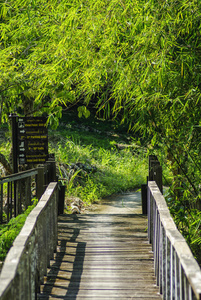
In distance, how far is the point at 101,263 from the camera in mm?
4832

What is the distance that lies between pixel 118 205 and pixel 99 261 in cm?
533

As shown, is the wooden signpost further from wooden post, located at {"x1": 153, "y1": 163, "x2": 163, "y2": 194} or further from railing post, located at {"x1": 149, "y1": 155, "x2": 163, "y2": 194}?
wooden post, located at {"x1": 153, "y1": 163, "x2": 163, "y2": 194}

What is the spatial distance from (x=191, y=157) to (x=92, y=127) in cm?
1533

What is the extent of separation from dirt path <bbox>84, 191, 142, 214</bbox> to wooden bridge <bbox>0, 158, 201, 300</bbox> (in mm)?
2396

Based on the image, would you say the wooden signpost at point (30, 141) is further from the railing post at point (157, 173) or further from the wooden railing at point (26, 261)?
the wooden railing at point (26, 261)

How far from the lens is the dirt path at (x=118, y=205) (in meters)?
9.41

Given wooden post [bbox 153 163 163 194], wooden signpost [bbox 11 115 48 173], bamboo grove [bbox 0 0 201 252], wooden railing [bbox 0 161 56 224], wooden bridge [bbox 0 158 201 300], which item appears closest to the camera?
wooden bridge [bbox 0 158 201 300]

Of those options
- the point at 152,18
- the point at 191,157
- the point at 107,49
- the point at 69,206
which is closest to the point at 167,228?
the point at 191,157

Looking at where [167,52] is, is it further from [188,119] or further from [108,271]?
[108,271]

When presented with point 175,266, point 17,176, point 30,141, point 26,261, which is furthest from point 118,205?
point 26,261

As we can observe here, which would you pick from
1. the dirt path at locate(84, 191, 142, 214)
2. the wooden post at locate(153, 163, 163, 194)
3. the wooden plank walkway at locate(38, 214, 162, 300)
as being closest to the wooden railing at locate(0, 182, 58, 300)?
the wooden plank walkway at locate(38, 214, 162, 300)

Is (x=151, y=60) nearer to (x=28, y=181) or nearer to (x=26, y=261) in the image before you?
(x=26, y=261)

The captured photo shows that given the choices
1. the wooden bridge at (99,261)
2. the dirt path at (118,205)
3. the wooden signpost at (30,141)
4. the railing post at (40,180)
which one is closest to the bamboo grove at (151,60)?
the wooden bridge at (99,261)

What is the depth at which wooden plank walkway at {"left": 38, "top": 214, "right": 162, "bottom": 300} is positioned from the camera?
4012 millimetres
